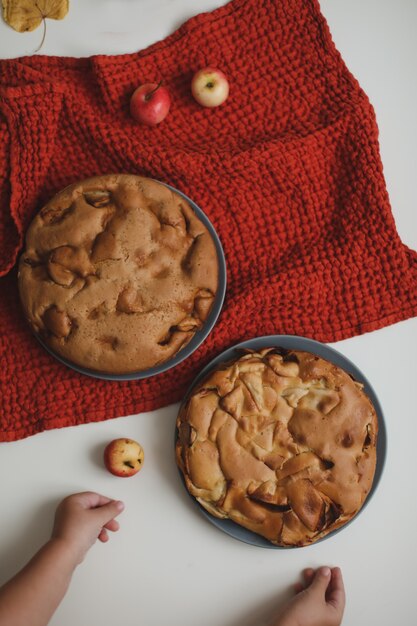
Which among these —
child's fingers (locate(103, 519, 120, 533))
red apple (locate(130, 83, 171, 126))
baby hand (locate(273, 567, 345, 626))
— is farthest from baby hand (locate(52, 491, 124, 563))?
red apple (locate(130, 83, 171, 126))

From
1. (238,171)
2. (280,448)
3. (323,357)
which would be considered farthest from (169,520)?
A: (238,171)

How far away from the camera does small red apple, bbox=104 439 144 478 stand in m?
1.22

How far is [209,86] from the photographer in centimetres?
128

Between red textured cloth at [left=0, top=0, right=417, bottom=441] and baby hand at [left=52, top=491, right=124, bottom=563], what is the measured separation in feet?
0.53

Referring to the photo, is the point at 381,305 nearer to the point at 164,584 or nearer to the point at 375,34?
the point at 375,34

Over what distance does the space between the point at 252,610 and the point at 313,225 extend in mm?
834

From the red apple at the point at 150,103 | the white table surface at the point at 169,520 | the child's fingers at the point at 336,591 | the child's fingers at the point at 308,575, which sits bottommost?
the child's fingers at the point at 336,591

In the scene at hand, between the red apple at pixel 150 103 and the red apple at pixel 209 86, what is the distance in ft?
0.22

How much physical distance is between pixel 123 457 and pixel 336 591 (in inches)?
21.2

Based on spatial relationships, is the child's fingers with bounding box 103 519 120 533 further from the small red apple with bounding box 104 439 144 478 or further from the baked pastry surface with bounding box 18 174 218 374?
the baked pastry surface with bounding box 18 174 218 374

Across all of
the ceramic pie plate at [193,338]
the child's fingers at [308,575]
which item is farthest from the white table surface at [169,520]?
the ceramic pie plate at [193,338]

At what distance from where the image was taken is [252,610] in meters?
1.28

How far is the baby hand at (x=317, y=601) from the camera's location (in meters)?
1.23

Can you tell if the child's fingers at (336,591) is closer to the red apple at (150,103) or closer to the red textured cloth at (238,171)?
the red textured cloth at (238,171)
